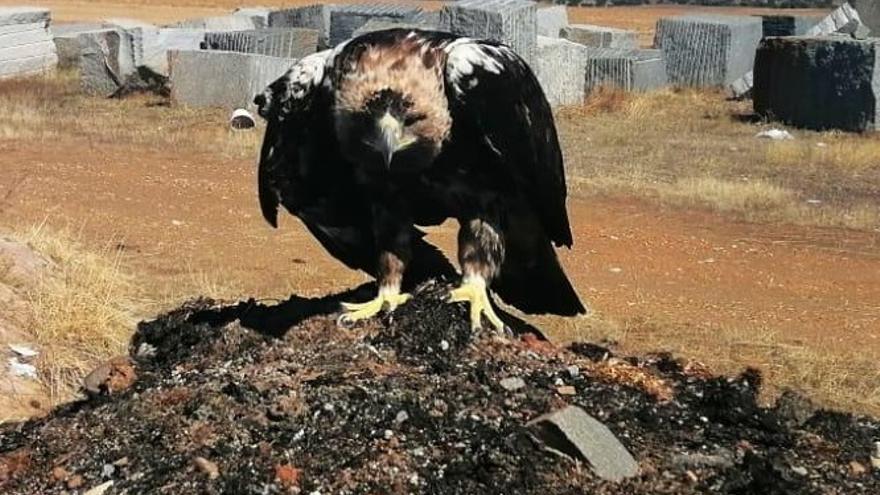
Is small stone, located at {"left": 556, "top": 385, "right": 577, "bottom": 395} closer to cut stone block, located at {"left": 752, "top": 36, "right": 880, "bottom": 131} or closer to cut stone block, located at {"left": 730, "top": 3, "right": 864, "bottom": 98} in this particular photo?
cut stone block, located at {"left": 752, "top": 36, "right": 880, "bottom": 131}

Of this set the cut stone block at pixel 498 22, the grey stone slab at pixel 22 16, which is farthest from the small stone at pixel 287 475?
the grey stone slab at pixel 22 16

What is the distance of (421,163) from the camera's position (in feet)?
15.0

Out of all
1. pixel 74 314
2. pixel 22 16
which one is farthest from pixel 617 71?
pixel 74 314

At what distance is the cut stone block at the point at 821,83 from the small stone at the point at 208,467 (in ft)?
43.8

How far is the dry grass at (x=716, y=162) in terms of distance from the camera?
11.0 m

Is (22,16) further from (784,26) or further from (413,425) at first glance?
(413,425)

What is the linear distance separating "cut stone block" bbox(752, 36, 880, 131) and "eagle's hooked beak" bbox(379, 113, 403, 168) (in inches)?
495

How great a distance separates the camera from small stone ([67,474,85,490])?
13.2 ft

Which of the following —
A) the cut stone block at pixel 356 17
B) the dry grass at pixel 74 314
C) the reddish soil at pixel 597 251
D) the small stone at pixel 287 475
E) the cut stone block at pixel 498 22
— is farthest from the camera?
the cut stone block at pixel 356 17

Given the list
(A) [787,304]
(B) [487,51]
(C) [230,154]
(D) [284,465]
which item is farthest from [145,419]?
(C) [230,154]

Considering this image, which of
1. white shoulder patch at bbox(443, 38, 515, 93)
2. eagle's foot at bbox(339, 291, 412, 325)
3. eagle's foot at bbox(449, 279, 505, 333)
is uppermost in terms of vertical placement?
white shoulder patch at bbox(443, 38, 515, 93)

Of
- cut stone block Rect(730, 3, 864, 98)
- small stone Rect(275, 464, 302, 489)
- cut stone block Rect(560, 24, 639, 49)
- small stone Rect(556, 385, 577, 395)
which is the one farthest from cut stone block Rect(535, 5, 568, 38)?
small stone Rect(275, 464, 302, 489)

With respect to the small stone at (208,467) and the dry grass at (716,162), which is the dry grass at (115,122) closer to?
the dry grass at (716,162)

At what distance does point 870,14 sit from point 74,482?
67.0 ft
